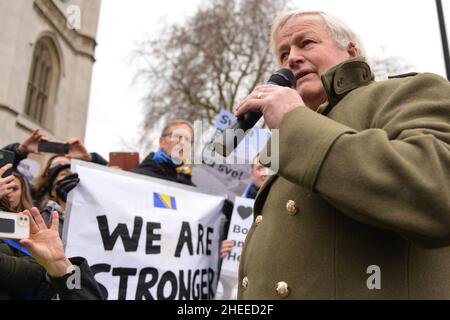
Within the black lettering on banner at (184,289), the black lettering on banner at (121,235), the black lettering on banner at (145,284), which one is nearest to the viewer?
the black lettering on banner at (121,235)

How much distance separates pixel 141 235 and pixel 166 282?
0.44m

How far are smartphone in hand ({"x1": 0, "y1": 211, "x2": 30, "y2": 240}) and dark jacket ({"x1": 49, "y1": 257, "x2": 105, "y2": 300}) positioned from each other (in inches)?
13.9

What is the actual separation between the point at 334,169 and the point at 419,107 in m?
0.29

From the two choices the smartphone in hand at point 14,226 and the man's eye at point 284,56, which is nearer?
the smartphone in hand at point 14,226

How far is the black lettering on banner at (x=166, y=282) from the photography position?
137 inches

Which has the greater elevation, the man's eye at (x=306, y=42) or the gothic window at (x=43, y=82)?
the gothic window at (x=43, y=82)

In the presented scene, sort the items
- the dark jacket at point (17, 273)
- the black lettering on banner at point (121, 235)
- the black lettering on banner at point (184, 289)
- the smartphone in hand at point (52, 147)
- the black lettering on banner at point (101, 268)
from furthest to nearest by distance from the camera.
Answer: the black lettering on banner at point (184, 289), the black lettering on banner at point (121, 235), the black lettering on banner at point (101, 268), the smartphone in hand at point (52, 147), the dark jacket at point (17, 273)

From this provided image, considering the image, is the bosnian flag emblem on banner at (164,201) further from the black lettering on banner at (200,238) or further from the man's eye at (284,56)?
the man's eye at (284,56)

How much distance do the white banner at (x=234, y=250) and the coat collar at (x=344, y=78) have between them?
2.61 metres

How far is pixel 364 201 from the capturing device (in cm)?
104

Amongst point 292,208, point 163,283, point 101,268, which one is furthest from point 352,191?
point 163,283

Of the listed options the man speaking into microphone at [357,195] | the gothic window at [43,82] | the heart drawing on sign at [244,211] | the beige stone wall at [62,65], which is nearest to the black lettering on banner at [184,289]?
the heart drawing on sign at [244,211]

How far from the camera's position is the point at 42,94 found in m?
17.2

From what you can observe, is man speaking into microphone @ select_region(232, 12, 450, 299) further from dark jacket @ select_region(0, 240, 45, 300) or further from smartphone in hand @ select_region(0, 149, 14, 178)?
dark jacket @ select_region(0, 240, 45, 300)
